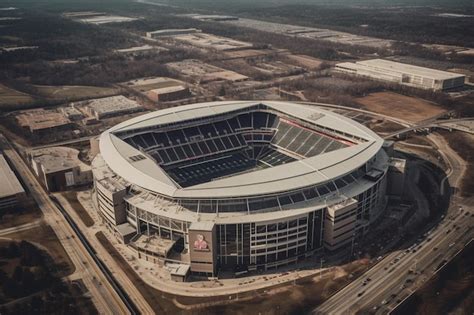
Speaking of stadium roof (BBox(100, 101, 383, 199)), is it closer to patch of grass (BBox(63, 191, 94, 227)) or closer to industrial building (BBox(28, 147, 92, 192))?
industrial building (BBox(28, 147, 92, 192))

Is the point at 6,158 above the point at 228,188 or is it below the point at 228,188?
below

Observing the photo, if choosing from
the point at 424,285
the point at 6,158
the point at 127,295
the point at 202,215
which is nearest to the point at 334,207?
the point at 424,285

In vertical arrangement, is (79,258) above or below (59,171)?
below

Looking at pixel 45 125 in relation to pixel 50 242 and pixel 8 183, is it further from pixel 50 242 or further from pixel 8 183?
pixel 50 242

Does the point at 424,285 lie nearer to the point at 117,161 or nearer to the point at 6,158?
the point at 117,161

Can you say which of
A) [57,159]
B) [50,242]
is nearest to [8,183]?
[57,159]
